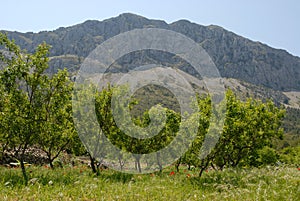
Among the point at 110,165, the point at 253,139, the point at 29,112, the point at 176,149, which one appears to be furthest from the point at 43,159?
the point at 253,139

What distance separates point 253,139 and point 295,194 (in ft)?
42.0

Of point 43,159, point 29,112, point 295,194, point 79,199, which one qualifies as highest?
point 29,112

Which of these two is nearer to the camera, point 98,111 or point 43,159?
point 98,111

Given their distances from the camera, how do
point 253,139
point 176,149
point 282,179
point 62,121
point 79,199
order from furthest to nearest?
point 176,149 → point 253,139 → point 62,121 → point 282,179 → point 79,199

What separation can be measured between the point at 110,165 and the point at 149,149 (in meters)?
4.30

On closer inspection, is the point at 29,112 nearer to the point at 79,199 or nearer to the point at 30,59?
the point at 30,59

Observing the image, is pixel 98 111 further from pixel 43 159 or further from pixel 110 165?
pixel 43 159

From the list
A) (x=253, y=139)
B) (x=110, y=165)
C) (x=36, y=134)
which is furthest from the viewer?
(x=110, y=165)

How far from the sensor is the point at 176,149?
24609 millimetres

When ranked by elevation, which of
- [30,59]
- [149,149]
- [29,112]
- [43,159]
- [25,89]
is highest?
[30,59]

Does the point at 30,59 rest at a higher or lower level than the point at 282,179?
higher

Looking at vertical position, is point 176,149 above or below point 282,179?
below

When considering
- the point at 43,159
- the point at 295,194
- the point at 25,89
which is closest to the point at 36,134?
the point at 25,89

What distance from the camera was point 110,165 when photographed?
2700 cm
